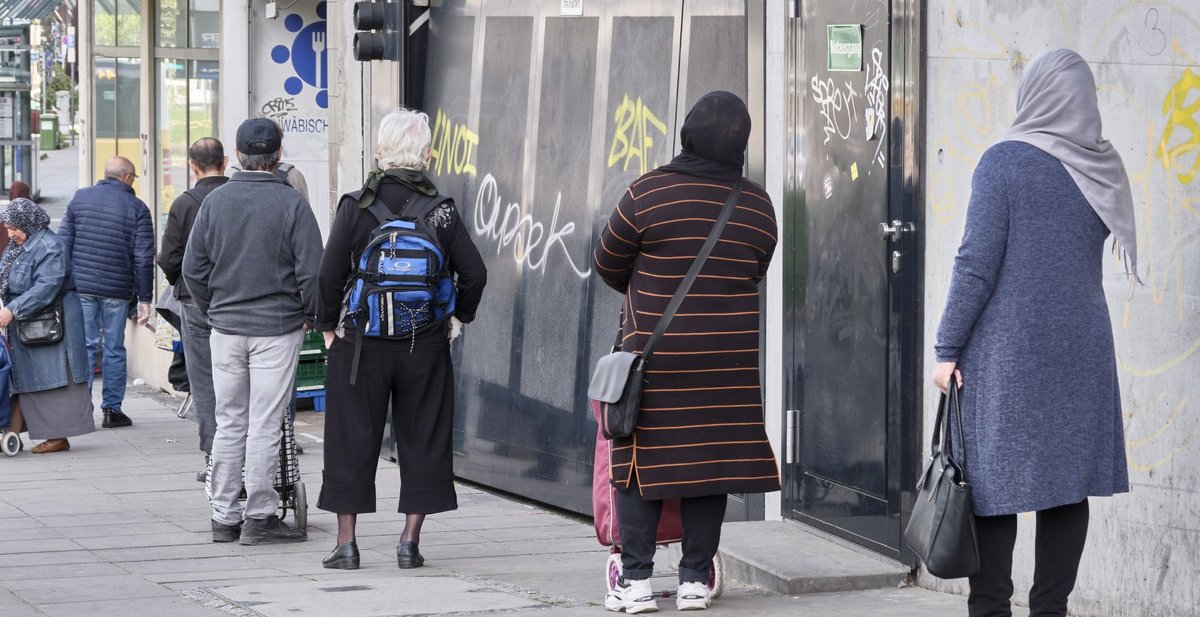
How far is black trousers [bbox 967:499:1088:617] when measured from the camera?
4.59m

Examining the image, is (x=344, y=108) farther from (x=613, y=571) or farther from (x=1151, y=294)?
(x=1151, y=294)

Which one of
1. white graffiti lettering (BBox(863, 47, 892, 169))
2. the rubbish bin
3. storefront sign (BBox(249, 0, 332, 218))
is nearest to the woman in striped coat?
white graffiti lettering (BBox(863, 47, 892, 169))

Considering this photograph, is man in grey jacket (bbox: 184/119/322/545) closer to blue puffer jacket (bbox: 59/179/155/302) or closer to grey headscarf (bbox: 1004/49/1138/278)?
grey headscarf (bbox: 1004/49/1138/278)

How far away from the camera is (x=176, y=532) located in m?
7.89

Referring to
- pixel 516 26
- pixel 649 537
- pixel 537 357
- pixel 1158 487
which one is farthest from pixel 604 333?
pixel 1158 487

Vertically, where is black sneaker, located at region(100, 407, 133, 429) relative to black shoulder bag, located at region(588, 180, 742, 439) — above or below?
below

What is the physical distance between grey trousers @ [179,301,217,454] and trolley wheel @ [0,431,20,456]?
286 centimetres

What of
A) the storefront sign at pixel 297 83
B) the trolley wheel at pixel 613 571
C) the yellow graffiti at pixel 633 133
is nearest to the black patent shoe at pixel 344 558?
the trolley wheel at pixel 613 571

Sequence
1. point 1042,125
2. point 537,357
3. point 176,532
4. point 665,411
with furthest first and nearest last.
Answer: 1. point 537,357
2. point 176,532
3. point 665,411
4. point 1042,125

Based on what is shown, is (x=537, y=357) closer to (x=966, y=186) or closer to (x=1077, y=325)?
(x=966, y=186)

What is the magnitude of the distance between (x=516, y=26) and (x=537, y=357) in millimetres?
1791

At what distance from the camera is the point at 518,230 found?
899 cm

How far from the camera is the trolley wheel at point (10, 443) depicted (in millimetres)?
10625

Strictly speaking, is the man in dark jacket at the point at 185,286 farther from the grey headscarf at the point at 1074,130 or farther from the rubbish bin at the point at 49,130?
the rubbish bin at the point at 49,130
